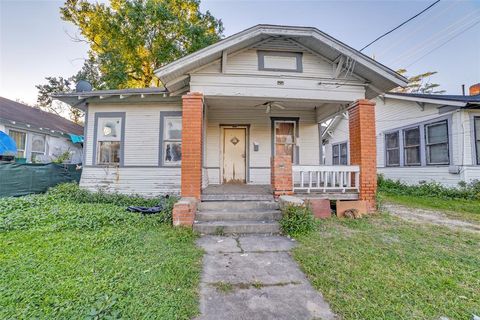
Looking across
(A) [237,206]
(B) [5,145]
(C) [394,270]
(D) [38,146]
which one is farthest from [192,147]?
(D) [38,146]

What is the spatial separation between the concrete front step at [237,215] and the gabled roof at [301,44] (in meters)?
3.33

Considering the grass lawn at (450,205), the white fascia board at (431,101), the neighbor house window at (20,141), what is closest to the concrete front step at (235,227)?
the grass lawn at (450,205)

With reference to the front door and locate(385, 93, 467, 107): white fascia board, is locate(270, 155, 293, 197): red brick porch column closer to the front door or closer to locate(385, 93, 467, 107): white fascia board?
the front door

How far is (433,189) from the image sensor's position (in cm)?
830

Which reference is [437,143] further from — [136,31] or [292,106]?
[136,31]

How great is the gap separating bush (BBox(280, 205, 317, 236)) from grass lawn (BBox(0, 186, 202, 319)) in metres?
1.77

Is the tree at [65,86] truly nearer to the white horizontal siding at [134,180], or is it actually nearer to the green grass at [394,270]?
the white horizontal siding at [134,180]

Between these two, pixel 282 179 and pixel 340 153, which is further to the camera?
pixel 340 153

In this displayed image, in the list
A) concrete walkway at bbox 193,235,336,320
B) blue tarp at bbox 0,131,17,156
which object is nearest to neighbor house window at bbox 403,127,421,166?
concrete walkway at bbox 193,235,336,320

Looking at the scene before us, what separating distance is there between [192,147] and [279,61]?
3.16m

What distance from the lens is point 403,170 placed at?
9.84 metres

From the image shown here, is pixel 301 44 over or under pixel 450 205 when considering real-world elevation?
over

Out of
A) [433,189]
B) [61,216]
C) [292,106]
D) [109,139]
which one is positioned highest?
[292,106]

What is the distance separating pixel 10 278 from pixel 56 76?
25.5m
